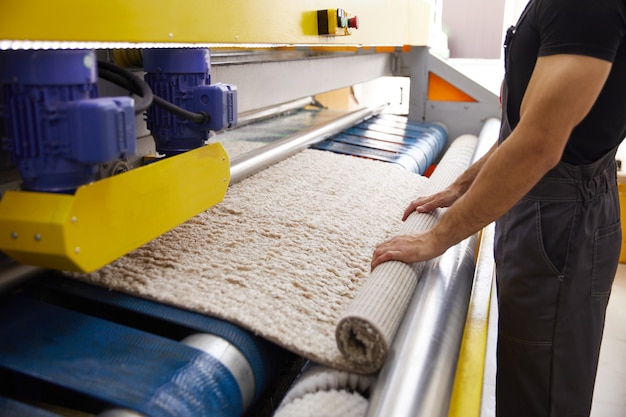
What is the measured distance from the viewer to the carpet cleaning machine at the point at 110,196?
0.75m

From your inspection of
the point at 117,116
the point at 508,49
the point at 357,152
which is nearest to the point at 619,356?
the point at 357,152

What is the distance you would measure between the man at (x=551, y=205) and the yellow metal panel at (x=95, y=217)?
1.43 feet

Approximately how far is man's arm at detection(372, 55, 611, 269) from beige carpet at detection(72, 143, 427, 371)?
163mm

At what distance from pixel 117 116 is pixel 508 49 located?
2.99 ft

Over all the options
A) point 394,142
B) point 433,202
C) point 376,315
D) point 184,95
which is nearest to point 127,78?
point 184,95

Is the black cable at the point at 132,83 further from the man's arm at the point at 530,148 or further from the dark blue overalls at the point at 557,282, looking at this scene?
the dark blue overalls at the point at 557,282

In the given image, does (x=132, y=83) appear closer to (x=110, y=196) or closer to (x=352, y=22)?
(x=110, y=196)

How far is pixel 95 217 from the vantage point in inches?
32.5

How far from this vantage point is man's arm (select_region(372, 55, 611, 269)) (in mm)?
933

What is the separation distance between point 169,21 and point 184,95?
0.84ft

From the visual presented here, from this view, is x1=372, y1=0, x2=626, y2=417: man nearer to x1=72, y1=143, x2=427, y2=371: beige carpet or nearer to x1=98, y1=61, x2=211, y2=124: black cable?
x1=72, y1=143, x2=427, y2=371: beige carpet

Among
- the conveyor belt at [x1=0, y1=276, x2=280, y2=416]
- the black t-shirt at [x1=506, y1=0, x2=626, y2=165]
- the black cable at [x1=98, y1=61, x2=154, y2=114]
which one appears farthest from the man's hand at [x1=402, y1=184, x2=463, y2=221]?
the black cable at [x1=98, y1=61, x2=154, y2=114]

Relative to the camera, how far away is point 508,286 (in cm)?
134

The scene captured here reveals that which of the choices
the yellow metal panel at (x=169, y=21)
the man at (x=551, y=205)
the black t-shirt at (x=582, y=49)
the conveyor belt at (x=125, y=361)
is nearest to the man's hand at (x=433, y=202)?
the man at (x=551, y=205)
